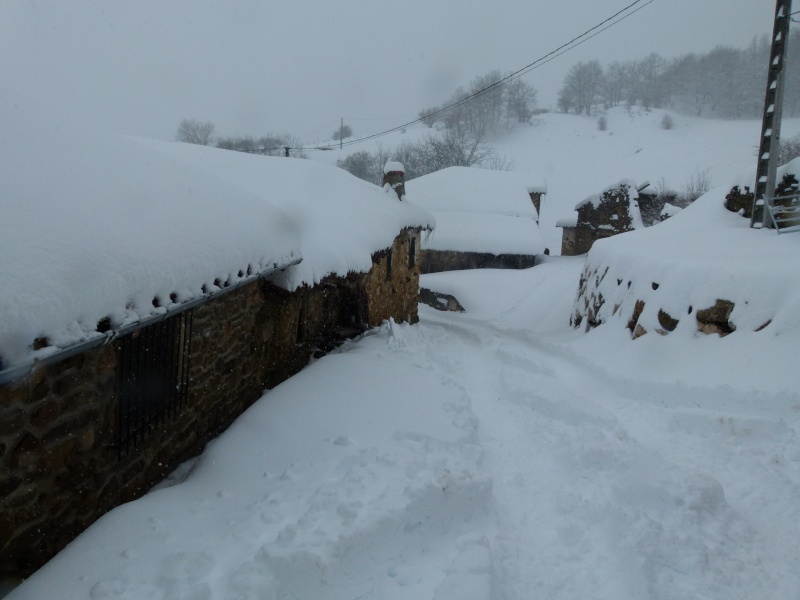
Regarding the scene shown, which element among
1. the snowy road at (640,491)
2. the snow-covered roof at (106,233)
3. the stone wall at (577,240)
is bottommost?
the snowy road at (640,491)

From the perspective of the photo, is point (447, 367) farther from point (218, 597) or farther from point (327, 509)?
point (218, 597)

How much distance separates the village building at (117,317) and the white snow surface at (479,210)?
60.0 ft

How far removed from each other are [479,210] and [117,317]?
25.4 m

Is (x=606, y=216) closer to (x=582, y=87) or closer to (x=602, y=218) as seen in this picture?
(x=602, y=218)

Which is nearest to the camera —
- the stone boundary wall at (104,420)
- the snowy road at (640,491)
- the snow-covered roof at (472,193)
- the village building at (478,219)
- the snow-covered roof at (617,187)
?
the stone boundary wall at (104,420)

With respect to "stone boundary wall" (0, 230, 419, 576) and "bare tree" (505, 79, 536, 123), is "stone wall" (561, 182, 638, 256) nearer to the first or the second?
"stone boundary wall" (0, 230, 419, 576)

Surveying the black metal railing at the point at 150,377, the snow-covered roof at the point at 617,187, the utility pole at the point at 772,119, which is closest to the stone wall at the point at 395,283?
the black metal railing at the point at 150,377

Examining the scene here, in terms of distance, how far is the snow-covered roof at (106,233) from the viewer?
2332 mm

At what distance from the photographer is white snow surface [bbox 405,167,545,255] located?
2411 cm

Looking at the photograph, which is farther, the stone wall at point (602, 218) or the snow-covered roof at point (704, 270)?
the stone wall at point (602, 218)

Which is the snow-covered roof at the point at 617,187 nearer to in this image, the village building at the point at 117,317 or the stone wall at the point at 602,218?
the stone wall at the point at 602,218

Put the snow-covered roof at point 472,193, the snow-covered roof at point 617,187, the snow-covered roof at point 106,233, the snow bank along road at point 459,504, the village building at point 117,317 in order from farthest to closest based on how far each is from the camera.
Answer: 1. the snow-covered roof at point 617,187
2. the snow-covered roof at point 472,193
3. the snow bank along road at point 459,504
4. the village building at point 117,317
5. the snow-covered roof at point 106,233

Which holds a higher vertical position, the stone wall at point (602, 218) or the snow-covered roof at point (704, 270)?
the stone wall at point (602, 218)

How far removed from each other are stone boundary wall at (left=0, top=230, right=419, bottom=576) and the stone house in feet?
80.3
